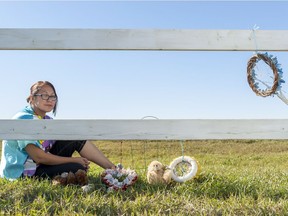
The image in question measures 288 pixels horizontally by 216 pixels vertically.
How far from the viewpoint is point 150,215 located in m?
2.27

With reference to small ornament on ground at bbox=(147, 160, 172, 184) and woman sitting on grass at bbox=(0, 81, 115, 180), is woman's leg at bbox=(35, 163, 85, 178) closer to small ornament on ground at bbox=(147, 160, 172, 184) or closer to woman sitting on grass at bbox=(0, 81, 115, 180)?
woman sitting on grass at bbox=(0, 81, 115, 180)

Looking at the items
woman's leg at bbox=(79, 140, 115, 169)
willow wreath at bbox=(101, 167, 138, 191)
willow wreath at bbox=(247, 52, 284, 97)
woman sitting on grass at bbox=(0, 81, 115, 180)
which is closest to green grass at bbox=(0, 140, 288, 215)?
willow wreath at bbox=(101, 167, 138, 191)

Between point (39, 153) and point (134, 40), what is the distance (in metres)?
1.28

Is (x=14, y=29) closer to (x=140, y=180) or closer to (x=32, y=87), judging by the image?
(x=32, y=87)

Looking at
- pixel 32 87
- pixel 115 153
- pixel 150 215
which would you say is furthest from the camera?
pixel 115 153

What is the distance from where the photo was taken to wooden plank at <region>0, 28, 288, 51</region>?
271cm

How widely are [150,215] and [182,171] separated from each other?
1070mm

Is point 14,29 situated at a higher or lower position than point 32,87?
higher

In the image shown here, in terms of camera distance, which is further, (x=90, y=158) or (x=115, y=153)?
(x=115, y=153)

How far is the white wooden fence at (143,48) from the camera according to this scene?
2.63 metres

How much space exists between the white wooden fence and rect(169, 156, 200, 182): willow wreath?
2.14ft

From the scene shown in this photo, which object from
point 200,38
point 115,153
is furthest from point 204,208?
point 115,153

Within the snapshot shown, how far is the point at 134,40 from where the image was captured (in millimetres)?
2705

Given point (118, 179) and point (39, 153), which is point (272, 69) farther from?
point (39, 153)
